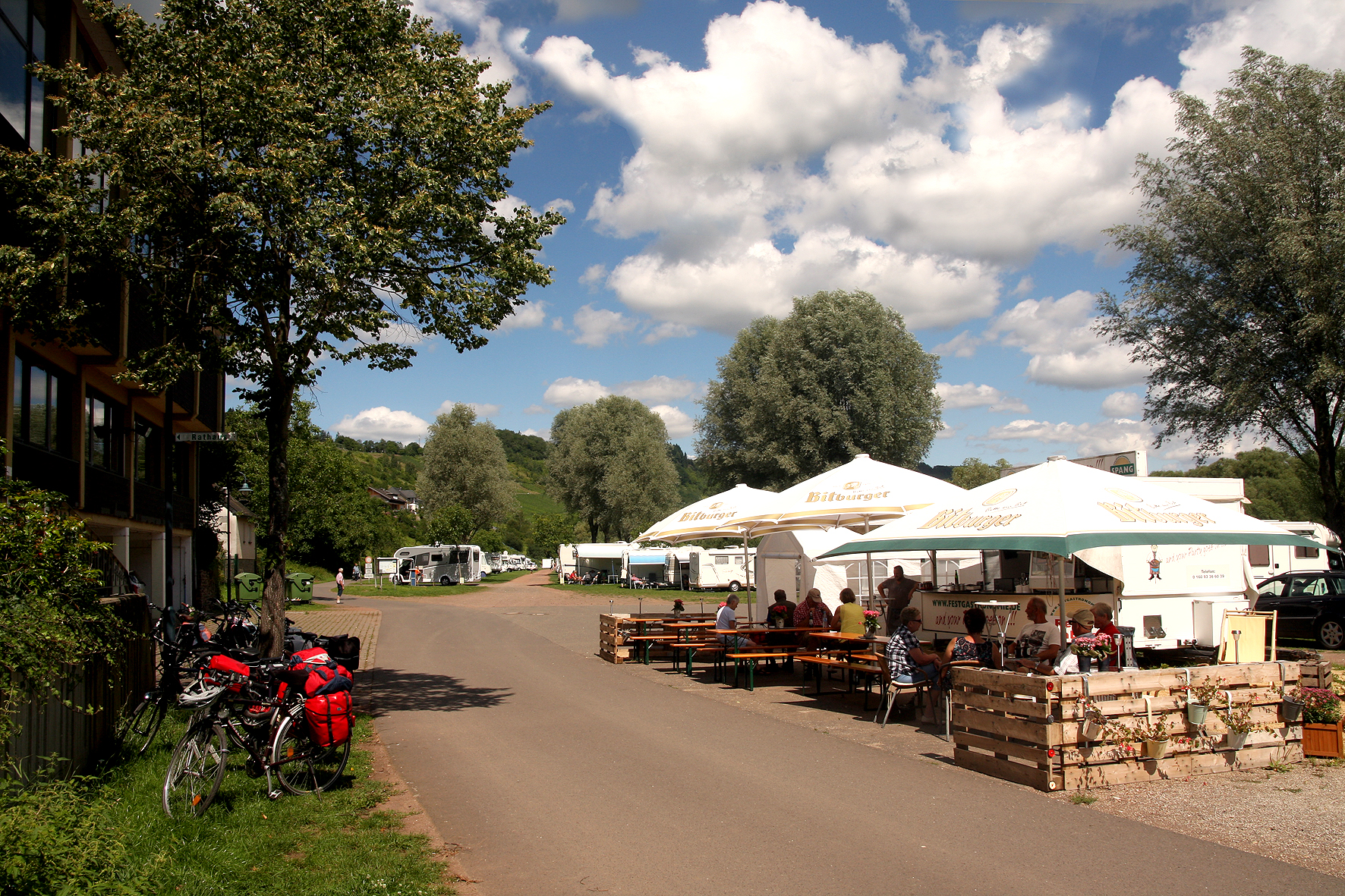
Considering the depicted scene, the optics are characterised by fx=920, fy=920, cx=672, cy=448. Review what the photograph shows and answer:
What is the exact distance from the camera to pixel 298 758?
7.23 meters

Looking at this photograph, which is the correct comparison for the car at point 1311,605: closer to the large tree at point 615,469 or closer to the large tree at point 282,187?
the large tree at point 282,187

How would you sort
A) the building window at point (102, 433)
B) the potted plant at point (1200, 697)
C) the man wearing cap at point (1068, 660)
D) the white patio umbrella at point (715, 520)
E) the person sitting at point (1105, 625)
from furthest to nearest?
1. the building window at point (102, 433)
2. the white patio umbrella at point (715, 520)
3. the person sitting at point (1105, 625)
4. the man wearing cap at point (1068, 660)
5. the potted plant at point (1200, 697)

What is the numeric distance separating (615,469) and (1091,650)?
55.7 m

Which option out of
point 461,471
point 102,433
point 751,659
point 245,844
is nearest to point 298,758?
point 245,844

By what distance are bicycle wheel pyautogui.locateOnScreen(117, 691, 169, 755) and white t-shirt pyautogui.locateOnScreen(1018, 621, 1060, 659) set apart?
8534mm

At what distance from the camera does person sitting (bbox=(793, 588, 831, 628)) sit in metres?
15.0

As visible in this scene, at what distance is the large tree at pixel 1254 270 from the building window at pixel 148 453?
24.9 m

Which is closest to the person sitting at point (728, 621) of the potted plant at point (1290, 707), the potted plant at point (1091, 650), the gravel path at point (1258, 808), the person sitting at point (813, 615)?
the person sitting at point (813, 615)

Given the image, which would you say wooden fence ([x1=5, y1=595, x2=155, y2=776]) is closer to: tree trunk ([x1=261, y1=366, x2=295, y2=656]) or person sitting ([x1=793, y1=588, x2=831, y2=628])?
tree trunk ([x1=261, y1=366, x2=295, y2=656])

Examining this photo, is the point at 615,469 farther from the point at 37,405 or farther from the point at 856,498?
the point at 856,498

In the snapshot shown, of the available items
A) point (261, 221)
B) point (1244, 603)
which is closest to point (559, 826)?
point (261, 221)

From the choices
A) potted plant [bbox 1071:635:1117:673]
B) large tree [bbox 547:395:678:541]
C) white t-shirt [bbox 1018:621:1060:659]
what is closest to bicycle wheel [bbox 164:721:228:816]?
potted plant [bbox 1071:635:1117:673]

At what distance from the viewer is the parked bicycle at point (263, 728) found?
6.49 metres

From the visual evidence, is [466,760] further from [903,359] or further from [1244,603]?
[903,359]
